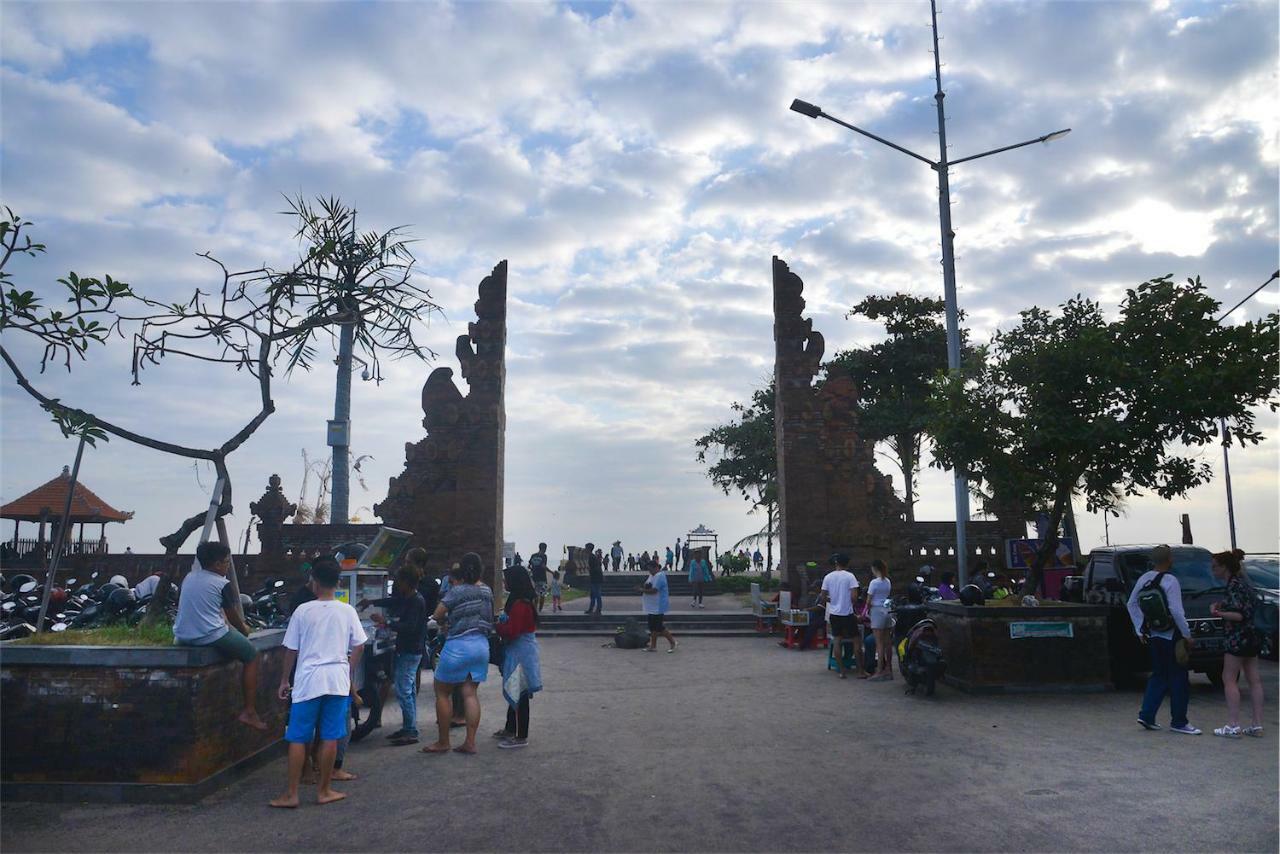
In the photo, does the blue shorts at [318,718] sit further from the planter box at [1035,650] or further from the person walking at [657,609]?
the person walking at [657,609]

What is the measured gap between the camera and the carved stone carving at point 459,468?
2272cm

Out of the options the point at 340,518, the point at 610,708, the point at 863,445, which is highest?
the point at 863,445

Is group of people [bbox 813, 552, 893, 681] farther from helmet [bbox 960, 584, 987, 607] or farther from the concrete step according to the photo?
the concrete step

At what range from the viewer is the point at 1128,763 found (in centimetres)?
745

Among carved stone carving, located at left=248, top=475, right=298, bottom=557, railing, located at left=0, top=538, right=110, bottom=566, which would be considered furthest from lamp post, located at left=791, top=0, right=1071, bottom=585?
railing, located at left=0, top=538, right=110, bottom=566

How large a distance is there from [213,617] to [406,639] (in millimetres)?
2247

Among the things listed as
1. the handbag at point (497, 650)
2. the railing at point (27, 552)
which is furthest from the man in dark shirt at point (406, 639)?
the railing at point (27, 552)

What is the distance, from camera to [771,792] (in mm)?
6598

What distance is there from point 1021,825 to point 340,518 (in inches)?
729

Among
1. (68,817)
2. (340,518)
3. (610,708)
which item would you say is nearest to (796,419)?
(340,518)

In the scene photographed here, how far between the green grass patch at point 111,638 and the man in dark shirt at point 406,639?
6.34ft

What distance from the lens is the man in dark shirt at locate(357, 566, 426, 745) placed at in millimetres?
8531

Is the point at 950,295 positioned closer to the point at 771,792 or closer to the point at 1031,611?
the point at 1031,611

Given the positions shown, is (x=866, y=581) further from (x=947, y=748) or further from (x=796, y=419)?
(x=947, y=748)
